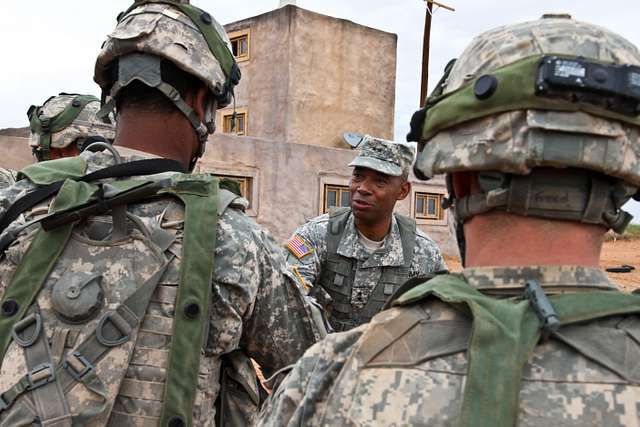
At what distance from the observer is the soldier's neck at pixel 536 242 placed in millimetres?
1486

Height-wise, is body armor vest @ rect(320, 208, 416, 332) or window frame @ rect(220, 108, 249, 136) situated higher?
window frame @ rect(220, 108, 249, 136)

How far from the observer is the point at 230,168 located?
13984 mm

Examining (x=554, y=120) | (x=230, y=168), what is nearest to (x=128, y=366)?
(x=554, y=120)

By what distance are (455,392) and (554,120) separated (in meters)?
0.57

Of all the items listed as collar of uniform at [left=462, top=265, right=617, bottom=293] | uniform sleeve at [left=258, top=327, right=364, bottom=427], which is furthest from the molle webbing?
uniform sleeve at [left=258, top=327, right=364, bottom=427]

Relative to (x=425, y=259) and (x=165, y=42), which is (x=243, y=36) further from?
(x=165, y=42)

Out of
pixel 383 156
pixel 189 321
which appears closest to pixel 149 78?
pixel 189 321

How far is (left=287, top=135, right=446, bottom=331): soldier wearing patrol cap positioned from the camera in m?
4.68

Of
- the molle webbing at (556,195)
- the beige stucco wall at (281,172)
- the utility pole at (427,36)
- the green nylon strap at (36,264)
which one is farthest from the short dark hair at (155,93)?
the utility pole at (427,36)

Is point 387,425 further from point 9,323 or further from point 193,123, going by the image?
point 193,123

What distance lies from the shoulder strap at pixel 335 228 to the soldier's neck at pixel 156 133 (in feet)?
7.71

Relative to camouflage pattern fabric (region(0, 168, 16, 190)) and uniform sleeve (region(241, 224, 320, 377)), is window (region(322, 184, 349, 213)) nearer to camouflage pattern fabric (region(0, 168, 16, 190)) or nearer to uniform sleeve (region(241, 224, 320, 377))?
camouflage pattern fabric (region(0, 168, 16, 190))

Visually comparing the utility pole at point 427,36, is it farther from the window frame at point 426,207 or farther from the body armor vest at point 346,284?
the body armor vest at point 346,284

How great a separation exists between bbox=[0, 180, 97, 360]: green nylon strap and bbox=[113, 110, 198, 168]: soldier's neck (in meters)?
0.29
